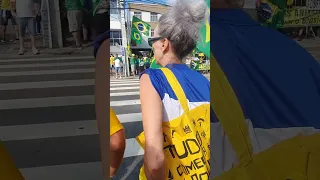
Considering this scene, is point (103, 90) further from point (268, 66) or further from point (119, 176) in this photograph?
point (268, 66)

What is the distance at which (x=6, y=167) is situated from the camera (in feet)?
3.53

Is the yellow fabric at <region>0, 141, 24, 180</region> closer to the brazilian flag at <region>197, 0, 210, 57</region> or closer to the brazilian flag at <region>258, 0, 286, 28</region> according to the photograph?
the brazilian flag at <region>197, 0, 210, 57</region>

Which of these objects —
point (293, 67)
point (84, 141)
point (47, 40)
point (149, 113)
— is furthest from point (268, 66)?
point (84, 141)

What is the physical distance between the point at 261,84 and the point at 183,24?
0.26 metres

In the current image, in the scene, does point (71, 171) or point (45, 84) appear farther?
point (71, 171)

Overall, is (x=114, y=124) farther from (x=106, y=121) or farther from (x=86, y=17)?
(x=86, y=17)

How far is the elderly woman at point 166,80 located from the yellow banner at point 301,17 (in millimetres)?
238

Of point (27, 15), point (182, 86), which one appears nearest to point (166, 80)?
point (182, 86)

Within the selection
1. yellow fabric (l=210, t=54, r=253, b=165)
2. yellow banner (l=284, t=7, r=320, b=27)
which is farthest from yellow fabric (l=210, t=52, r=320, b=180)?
yellow banner (l=284, t=7, r=320, b=27)

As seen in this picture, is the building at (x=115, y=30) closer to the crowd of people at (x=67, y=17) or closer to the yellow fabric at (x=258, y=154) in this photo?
the crowd of people at (x=67, y=17)

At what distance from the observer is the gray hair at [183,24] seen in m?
0.86

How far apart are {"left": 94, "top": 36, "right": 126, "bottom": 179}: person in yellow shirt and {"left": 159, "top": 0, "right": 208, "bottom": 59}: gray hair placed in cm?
15

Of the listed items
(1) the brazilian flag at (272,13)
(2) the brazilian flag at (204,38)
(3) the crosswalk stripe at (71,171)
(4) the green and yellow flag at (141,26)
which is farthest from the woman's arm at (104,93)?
(3) the crosswalk stripe at (71,171)

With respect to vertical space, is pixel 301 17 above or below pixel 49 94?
above
